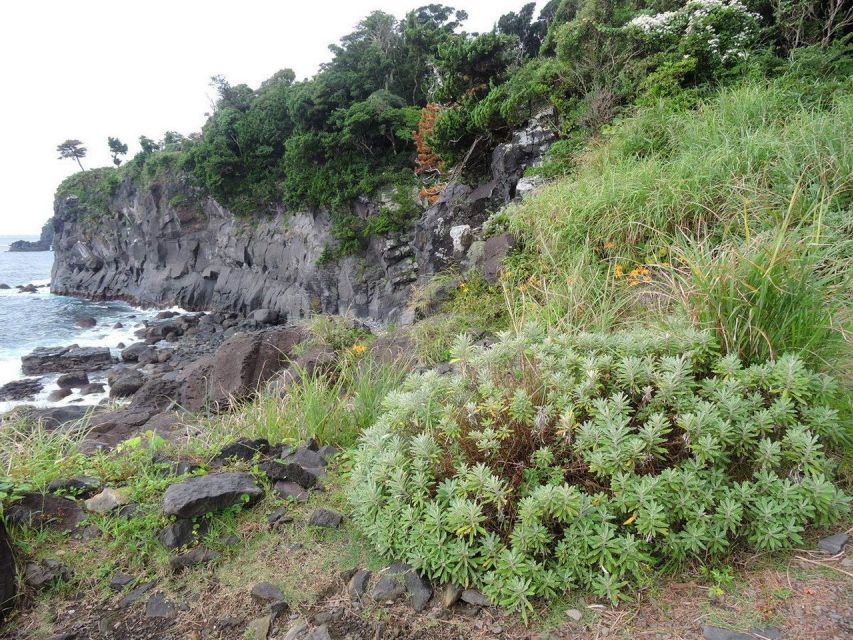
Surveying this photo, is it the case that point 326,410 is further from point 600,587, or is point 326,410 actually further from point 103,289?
point 103,289

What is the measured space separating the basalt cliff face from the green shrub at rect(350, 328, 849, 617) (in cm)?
525

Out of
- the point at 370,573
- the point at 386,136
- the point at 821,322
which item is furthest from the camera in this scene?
the point at 386,136

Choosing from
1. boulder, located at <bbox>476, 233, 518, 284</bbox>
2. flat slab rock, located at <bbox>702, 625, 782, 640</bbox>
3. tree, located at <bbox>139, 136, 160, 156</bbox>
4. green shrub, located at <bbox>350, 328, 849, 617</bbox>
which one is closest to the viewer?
flat slab rock, located at <bbox>702, 625, 782, 640</bbox>

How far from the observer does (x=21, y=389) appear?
1644 centimetres

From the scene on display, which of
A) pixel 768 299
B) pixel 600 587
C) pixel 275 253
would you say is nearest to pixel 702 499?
pixel 600 587

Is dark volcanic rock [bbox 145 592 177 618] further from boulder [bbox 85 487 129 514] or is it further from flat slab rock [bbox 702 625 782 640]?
flat slab rock [bbox 702 625 782 640]

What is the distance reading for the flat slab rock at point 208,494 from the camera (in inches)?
99.9

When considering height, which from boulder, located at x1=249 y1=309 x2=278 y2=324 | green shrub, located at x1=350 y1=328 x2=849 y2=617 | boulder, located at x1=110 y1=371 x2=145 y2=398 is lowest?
boulder, located at x1=110 y1=371 x2=145 y2=398

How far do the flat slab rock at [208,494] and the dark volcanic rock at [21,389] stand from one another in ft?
57.4

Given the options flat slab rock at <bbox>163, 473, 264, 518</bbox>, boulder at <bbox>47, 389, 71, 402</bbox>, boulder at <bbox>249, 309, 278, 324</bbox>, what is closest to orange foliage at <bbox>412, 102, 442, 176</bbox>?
boulder at <bbox>249, 309, 278, 324</bbox>

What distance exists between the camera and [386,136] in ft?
75.3

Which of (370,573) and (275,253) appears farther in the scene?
(275,253)

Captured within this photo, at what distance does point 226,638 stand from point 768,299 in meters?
2.95

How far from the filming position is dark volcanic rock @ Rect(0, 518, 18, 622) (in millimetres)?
2107
